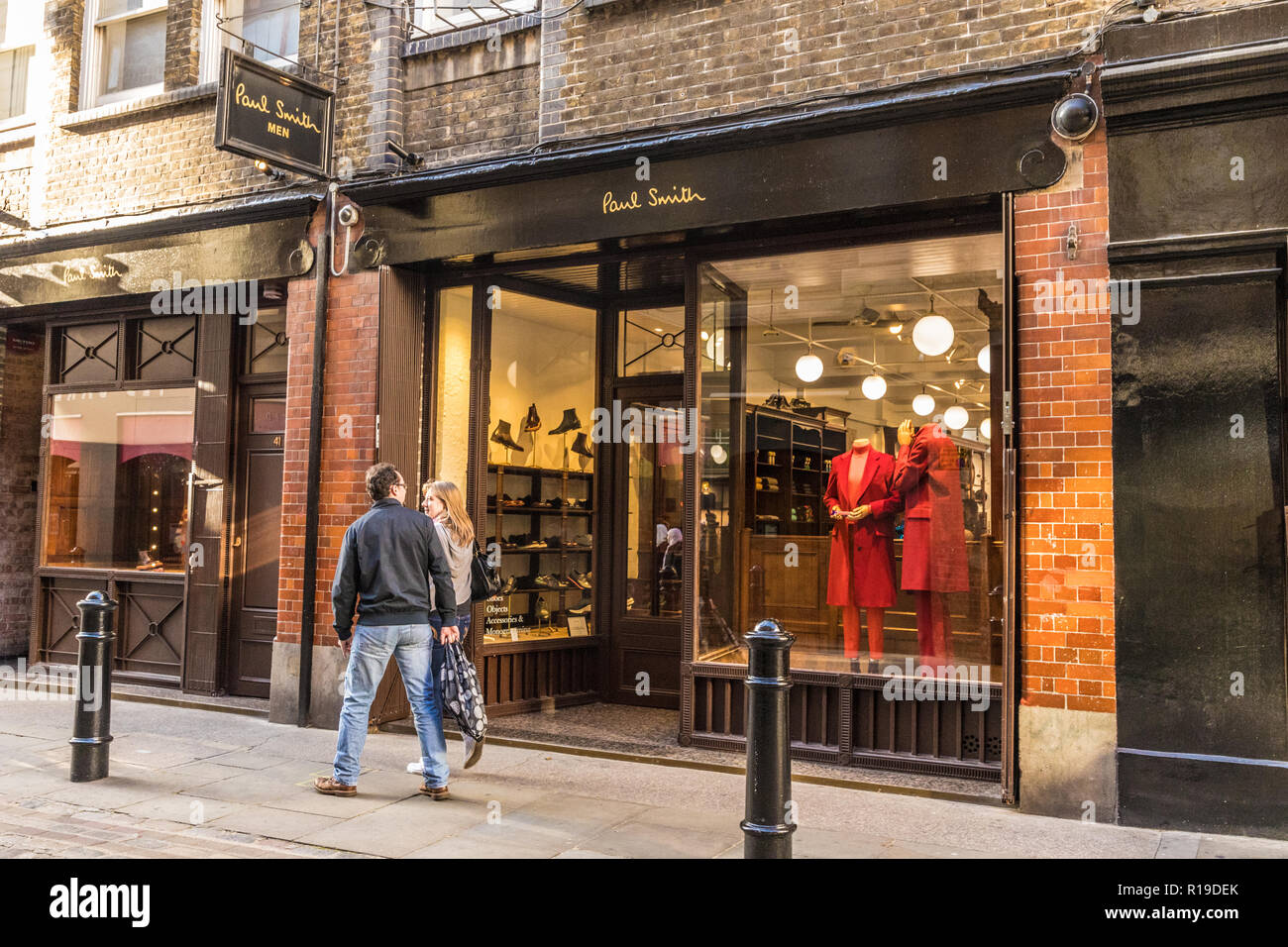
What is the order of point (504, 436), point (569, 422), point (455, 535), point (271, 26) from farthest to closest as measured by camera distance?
point (271, 26) < point (569, 422) < point (504, 436) < point (455, 535)

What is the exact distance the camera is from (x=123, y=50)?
10.7 m

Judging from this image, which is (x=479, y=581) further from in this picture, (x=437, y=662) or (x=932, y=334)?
(x=932, y=334)

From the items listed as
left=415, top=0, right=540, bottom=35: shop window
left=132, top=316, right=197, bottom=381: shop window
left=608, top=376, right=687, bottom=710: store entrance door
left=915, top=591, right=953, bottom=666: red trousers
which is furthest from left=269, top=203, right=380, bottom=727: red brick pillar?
left=915, top=591, right=953, bottom=666: red trousers

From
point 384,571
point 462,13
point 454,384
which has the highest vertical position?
point 462,13

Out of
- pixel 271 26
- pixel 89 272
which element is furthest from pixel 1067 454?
pixel 89 272

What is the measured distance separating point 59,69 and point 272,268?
4.10 meters

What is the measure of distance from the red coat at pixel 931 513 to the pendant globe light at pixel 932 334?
1.75 feet

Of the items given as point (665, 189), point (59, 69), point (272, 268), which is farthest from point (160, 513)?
point (665, 189)

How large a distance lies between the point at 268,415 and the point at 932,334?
6.02 meters

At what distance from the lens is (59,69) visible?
10859 millimetres

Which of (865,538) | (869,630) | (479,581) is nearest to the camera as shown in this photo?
(479,581)

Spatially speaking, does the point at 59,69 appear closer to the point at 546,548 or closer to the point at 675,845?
the point at 546,548
